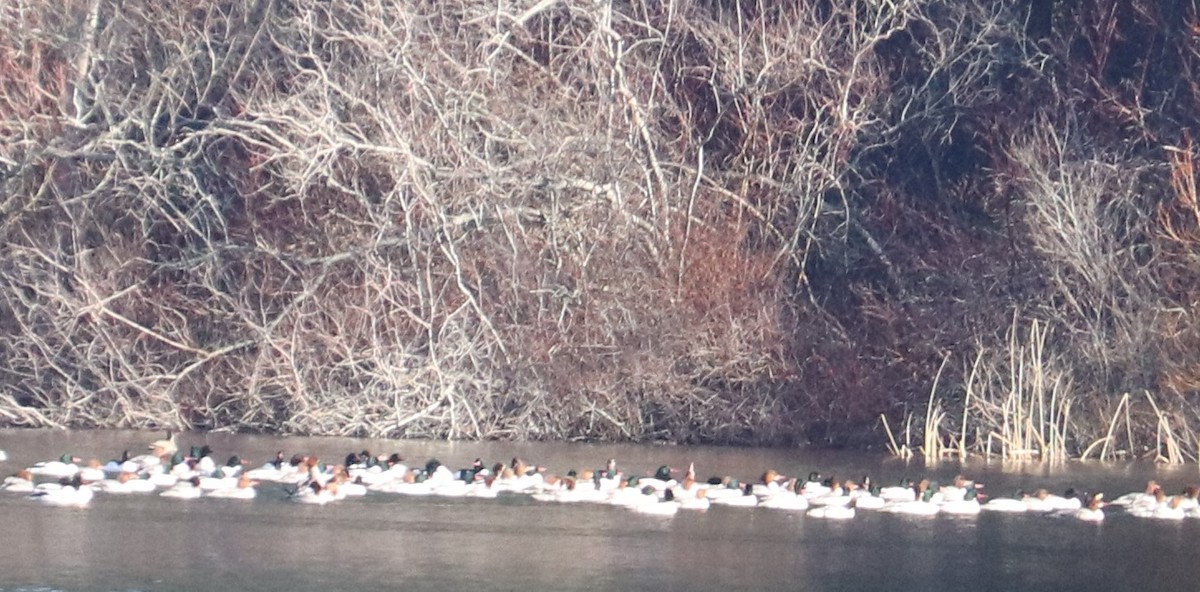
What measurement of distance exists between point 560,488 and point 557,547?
3.01 m

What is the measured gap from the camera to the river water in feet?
48.5

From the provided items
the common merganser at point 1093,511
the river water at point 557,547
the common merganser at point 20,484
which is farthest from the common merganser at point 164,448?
the common merganser at point 1093,511

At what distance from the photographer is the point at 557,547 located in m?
16.3

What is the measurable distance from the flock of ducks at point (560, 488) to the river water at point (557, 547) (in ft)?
0.75

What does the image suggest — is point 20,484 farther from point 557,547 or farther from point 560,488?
point 557,547

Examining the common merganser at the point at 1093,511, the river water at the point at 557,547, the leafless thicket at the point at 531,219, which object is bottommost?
the river water at the point at 557,547

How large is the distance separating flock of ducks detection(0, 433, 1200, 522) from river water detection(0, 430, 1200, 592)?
230 mm

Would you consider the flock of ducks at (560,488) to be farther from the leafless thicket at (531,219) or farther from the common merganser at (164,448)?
the leafless thicket at (531,219)

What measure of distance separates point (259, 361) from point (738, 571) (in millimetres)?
10369

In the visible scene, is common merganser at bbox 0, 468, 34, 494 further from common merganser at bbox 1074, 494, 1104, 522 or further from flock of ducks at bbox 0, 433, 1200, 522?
common merganser at bbox 1074, 494, 1104, 522

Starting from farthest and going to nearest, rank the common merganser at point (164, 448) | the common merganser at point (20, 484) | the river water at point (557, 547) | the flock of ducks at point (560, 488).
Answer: the common merganser at point (164, 448)
the common merganser at point (20, 484)
the flock of ducks at point (560, 488)
the river water at point (557, 547)

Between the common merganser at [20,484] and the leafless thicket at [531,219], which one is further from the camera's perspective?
the leafless thicket at [531,219]

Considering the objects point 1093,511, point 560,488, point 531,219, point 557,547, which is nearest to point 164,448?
point 560,488

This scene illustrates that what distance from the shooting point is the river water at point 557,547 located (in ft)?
48.5
